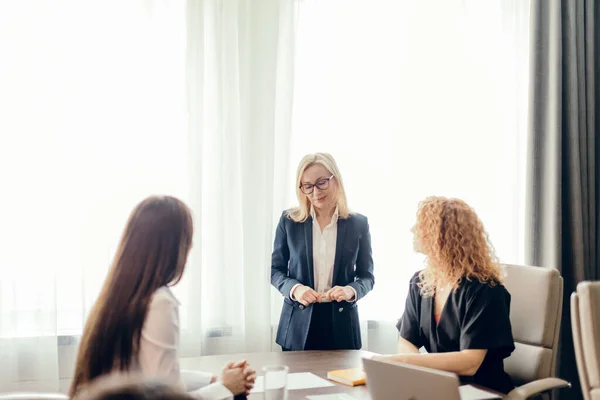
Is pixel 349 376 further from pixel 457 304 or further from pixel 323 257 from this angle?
pixel 323 257

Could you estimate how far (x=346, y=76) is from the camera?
3.52m

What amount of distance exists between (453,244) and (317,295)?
630 millimetres

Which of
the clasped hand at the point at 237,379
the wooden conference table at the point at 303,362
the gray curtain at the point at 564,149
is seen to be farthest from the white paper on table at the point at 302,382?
the gray curtain at the point at 564,149

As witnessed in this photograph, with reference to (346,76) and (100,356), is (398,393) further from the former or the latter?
(346,76)

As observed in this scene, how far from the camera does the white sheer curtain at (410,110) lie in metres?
3.47

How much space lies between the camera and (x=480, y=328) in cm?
218

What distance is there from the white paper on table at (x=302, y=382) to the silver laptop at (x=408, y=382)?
0.42m

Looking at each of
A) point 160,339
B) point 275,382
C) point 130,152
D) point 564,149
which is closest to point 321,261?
point 130,152

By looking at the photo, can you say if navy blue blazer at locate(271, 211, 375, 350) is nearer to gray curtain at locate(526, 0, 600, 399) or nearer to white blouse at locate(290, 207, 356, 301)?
white blouse at locate(290, 207, 356, 301)

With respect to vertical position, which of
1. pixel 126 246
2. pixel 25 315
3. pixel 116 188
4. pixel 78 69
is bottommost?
pixel 25 315

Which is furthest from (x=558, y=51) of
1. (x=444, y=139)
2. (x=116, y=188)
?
(x=116, y=188)

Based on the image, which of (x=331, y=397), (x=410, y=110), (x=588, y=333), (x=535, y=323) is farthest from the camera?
(x=410, y=110)

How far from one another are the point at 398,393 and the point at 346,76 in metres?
2.24

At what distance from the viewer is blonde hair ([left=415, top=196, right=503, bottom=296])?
230cm
